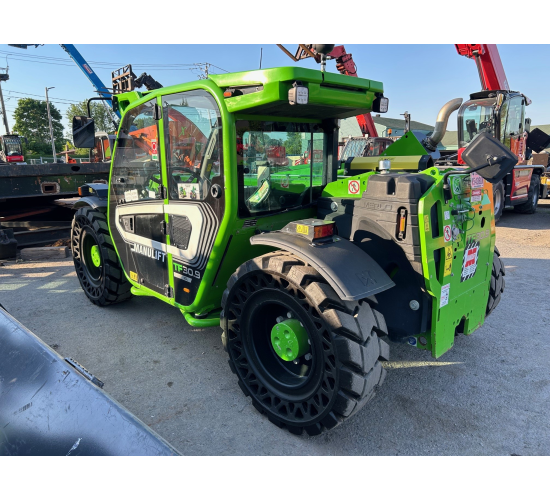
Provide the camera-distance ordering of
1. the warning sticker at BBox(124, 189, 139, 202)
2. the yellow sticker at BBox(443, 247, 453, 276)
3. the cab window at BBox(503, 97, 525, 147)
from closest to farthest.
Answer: the yellow sticker at BBox(443, 247, 453, 276) < the warning sticker at BBox(124, 189, 139, 202) < the cab window at BBox(503, 97, 525, 147)

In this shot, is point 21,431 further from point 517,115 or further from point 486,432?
point 517,115

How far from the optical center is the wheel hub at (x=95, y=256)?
4613 millimetres

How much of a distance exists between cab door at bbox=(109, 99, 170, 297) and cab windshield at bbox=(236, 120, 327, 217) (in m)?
0.88

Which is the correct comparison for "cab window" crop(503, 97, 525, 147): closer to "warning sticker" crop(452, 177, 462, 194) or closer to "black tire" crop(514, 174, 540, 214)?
"black tire" crop(514, 174, 540, 214)

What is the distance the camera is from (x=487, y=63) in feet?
36.4

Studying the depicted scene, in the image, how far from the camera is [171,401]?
2.90m

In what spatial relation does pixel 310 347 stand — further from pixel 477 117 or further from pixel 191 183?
pixel 477 117

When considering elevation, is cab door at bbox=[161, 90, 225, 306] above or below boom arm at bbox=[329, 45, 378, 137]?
below

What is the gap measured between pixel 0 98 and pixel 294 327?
2830 cm

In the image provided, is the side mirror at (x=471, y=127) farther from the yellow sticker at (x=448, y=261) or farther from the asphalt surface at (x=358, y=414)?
the yellow sticker at (x=448, y=261)

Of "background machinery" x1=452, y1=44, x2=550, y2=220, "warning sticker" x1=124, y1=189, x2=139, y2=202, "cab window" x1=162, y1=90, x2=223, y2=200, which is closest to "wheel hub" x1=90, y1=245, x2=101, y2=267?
"warning sticker" x1=124, y1=189, x2=139, y2=202

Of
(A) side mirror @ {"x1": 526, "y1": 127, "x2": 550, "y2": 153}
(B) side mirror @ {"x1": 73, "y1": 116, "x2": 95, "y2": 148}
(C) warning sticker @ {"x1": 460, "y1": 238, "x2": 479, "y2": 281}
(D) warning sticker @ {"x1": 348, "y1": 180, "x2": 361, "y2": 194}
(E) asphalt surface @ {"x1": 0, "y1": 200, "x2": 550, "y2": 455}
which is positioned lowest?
(E) asphalt surface @ {"x1": 0, "y1": 200, "x2": 550, "y2": 455}

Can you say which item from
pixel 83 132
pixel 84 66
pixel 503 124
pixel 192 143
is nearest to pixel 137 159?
pixel 83 132

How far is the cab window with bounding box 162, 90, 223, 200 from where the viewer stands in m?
2.82
